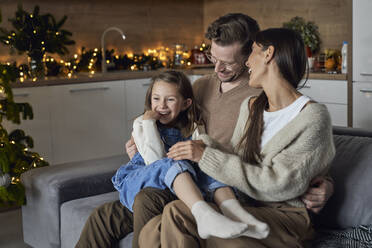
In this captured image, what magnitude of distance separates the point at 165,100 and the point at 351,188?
2.54ft

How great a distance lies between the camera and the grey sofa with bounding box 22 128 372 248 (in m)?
1.91

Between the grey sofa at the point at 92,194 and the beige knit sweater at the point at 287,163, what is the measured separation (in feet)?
0.87

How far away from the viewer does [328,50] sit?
4184mm

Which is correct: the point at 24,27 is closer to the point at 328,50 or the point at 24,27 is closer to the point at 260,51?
the point at 328,50

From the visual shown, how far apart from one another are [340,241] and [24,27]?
9.87 feet

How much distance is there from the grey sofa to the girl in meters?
0.26

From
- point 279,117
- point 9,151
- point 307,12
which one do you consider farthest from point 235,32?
point 307,12

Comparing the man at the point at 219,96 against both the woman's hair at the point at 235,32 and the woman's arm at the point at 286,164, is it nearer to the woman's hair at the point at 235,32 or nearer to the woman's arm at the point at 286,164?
the woman's hair at the point at 235,32

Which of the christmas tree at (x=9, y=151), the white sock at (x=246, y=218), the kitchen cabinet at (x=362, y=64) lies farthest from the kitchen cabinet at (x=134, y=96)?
the white sock at (x=246, y=218)

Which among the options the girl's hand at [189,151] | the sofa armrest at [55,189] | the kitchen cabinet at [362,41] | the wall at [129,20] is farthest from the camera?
the wall at [129,20]

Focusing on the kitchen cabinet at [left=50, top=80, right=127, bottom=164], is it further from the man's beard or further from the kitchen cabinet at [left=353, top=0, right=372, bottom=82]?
the man's beard

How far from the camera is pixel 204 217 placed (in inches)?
61.7

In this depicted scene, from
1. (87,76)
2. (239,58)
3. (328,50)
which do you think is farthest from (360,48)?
(87,76)

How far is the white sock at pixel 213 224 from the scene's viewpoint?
149 centimetres
